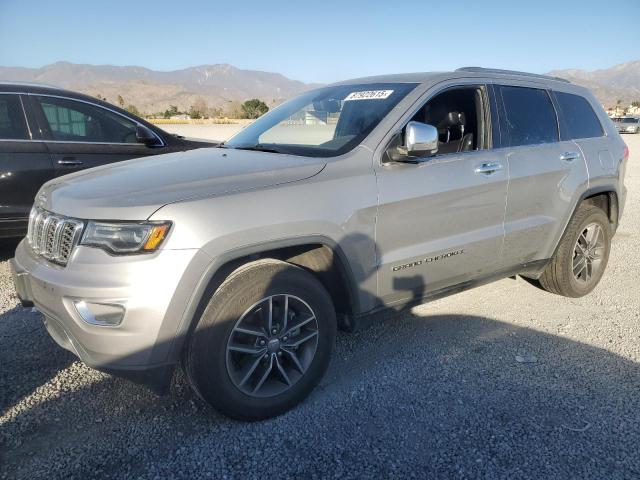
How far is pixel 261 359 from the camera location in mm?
2752

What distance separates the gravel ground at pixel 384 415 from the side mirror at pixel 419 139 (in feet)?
4.62

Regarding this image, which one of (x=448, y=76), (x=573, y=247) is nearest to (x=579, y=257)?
(x=573, y=247)

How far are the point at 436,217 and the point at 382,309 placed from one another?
0.69 metres

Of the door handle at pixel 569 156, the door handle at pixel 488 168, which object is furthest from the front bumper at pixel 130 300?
the door handle at pixel 569 156

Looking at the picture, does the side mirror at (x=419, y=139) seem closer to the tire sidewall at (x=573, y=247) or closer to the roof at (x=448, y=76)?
the roof at (x=448, y=76)

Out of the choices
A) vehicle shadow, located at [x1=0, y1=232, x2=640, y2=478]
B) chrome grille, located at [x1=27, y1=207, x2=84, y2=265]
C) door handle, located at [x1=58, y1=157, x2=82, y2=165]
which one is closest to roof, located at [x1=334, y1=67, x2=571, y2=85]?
vehicle shadow, located at [x1=0, y1=232, x2=640, y2=478]

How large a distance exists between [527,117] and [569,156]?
521 mm

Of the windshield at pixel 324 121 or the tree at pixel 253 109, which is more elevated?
the windshield at pixel 324 121

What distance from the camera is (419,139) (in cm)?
297

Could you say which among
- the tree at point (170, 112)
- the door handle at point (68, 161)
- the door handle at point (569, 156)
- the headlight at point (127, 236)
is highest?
the door handle at point (569, 156)

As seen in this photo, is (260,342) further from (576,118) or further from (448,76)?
(576,118)

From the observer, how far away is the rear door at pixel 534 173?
12.5ft

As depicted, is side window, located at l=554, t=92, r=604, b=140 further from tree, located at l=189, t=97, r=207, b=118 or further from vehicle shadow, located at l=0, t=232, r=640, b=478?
tree, located at l=189, t=97, r=207, b=118

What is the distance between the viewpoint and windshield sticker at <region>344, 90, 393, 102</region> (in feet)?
11.4
